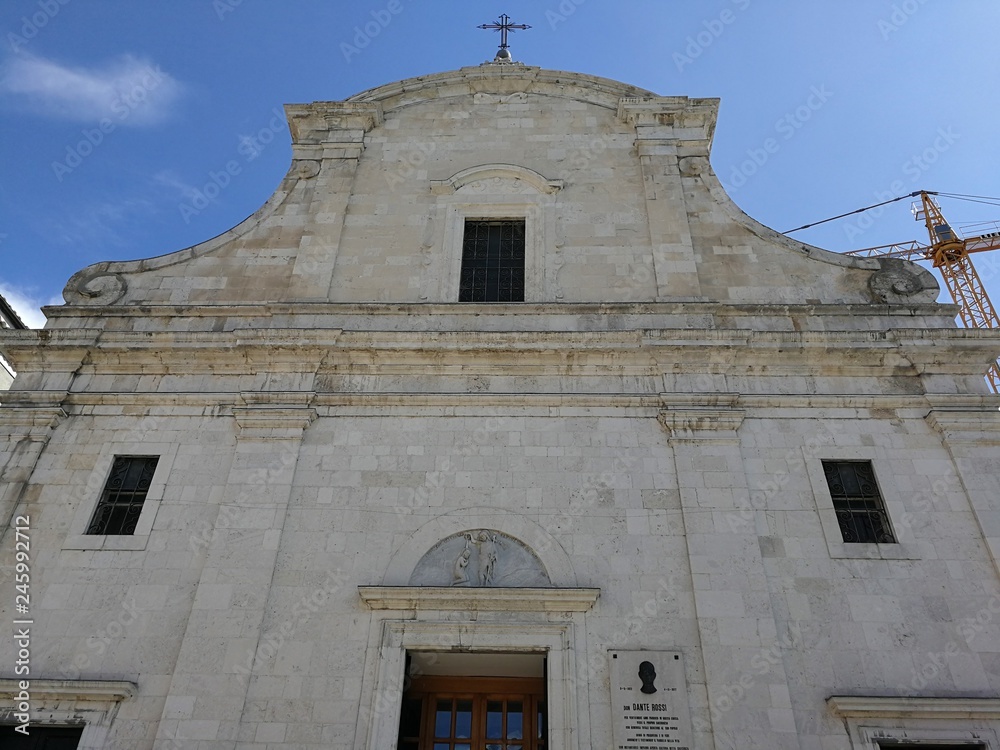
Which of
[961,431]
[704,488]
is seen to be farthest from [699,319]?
[961,431]

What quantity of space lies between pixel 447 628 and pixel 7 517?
255 inches

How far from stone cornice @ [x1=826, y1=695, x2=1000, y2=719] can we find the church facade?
0.12 feet

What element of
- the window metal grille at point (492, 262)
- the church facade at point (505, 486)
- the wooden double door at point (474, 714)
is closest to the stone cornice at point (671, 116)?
the church facade at point (505, 486)

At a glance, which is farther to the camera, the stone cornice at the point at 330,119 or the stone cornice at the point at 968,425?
the stone cornice at the point at 330,119

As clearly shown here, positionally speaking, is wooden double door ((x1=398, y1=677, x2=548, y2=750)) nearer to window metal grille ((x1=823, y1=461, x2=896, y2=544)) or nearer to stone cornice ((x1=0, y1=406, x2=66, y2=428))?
window metal grille ((x1=823, y1=461, x2=896, y2=544))

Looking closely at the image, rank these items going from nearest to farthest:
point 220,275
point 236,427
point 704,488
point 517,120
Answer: point 704,488
point 236,427
point 220,275
point 517,120

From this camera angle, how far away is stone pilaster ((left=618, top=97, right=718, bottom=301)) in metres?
12.6

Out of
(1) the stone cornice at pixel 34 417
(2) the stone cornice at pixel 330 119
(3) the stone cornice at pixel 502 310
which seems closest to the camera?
(1) the stone cornice at pixel 34 417

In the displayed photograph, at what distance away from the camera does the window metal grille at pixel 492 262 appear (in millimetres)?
13031

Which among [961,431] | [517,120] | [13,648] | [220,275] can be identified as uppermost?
[517,120]

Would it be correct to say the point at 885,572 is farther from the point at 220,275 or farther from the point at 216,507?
the point at 220,275

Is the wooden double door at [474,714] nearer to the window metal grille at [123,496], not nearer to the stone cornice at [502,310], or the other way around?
the window metal grille at [123,496]

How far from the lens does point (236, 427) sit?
443 inches

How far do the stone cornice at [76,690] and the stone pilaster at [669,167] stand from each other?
9.51 metres
